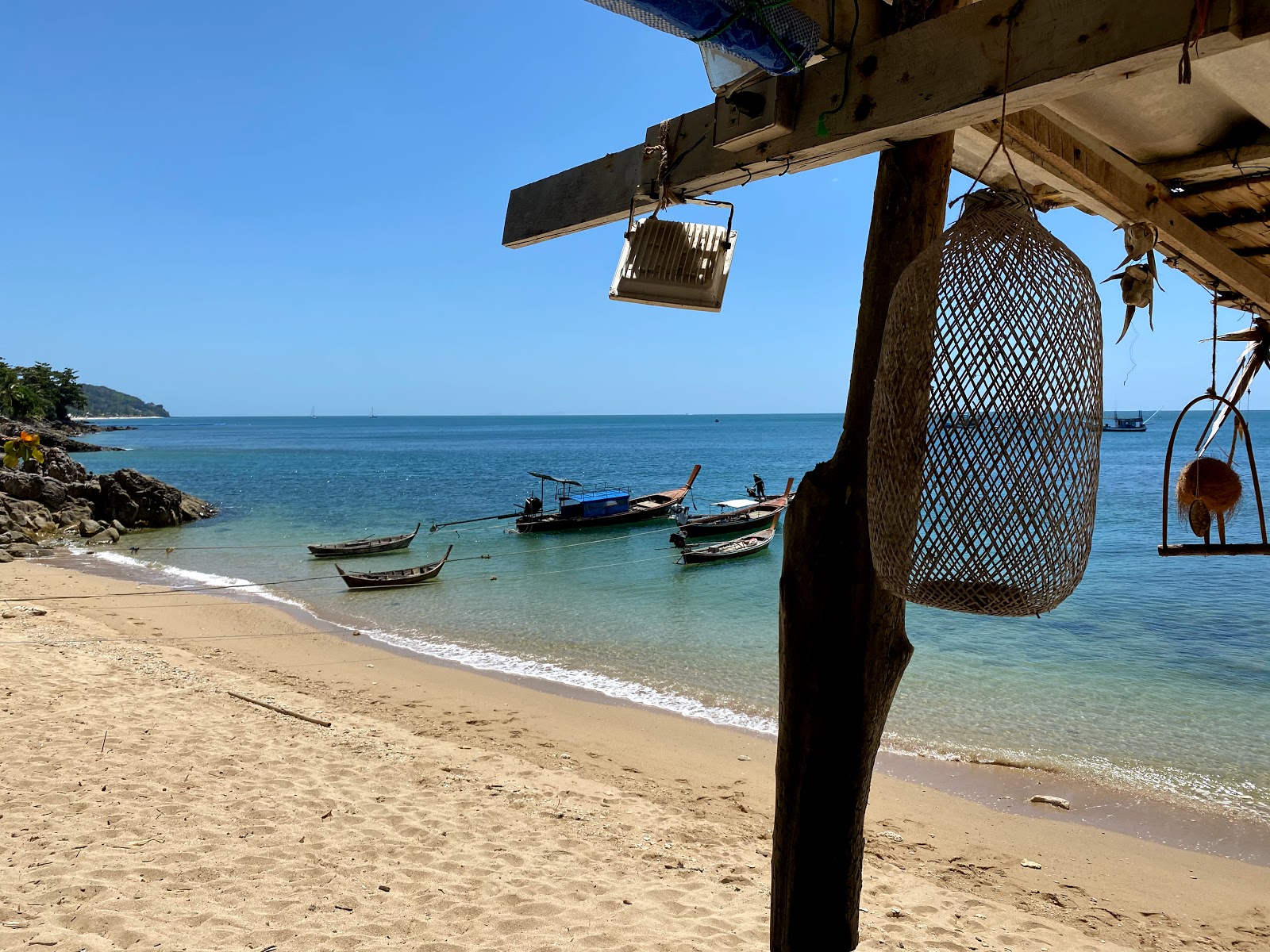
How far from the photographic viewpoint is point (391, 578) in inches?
645

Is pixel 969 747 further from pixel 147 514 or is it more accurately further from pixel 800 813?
pixel 147 514

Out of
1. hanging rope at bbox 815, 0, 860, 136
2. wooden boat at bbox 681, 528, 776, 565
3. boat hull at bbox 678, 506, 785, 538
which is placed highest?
hanging rope at bbox 815, 0, 860, 136

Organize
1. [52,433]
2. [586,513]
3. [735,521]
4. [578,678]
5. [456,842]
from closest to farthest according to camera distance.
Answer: [456,842], [578,678], [735,521], [586,513], [52,433]

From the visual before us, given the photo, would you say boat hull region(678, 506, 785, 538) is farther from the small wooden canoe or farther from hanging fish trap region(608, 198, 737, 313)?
hanging fish trap region(608, 198, 737, 313)

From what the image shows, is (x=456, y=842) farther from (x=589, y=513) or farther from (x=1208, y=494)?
(x=589, y=513)

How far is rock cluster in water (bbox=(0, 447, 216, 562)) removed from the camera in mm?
21750

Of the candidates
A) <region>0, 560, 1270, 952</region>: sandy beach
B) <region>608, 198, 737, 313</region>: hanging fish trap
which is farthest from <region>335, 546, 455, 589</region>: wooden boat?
<region>608, 198, 737, 313</region>: hanging fish trap

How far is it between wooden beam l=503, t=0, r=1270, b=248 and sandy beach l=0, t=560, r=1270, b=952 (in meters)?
3.42

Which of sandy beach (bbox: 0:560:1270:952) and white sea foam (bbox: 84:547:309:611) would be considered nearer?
sandy beach (bbox: 0:560:1270:952)

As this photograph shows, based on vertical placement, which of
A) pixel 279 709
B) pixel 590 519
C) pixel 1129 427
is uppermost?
pixel 1129 427

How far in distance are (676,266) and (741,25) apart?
2.64 ft

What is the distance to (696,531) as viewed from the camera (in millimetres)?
22438

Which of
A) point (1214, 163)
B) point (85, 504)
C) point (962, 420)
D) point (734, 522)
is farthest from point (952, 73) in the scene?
point (85, 504)

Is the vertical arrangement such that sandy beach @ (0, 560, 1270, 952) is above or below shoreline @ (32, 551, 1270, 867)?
above
